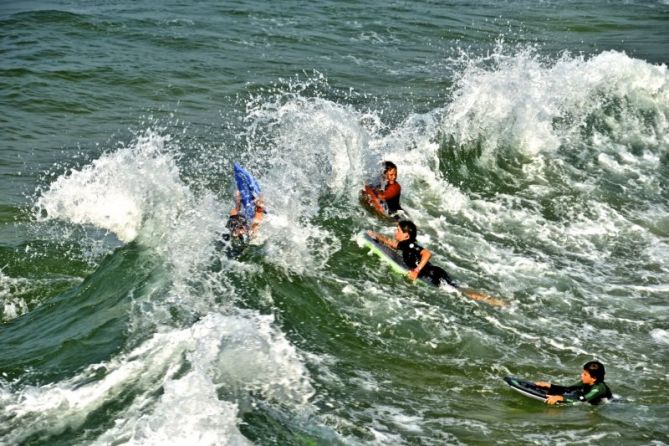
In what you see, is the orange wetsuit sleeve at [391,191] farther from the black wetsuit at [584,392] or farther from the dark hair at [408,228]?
the black wetsuit at [584,392]

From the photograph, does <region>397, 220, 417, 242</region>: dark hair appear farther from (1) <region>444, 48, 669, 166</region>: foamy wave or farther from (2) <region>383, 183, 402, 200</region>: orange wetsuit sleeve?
(1) <region>444, 48, 669, 166</region>: foamy wave

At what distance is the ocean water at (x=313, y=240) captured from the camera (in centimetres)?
809

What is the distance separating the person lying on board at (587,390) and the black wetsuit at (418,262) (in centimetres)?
287

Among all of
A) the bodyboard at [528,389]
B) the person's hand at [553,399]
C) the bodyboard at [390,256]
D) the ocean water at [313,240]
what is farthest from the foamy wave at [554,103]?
the person's hand at [553,399]

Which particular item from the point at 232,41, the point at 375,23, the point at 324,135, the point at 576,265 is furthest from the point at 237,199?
the point at 375,23

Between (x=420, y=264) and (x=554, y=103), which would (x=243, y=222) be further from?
(x=554, y=103)

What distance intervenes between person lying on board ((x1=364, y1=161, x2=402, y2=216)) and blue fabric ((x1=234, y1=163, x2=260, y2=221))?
95.5 inches

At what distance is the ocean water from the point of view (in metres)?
8.09

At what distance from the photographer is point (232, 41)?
→ 2350 centimetres

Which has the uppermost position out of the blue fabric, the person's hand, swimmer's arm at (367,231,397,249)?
the blue fabric

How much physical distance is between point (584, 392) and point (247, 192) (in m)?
5.50

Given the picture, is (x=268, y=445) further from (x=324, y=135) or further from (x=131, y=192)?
(x=324, y=135)

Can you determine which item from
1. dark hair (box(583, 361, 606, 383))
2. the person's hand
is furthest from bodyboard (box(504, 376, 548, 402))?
dark hair (box(583, 361, 606, 383))

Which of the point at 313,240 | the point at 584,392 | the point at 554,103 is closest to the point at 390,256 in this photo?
the point at 313,240
